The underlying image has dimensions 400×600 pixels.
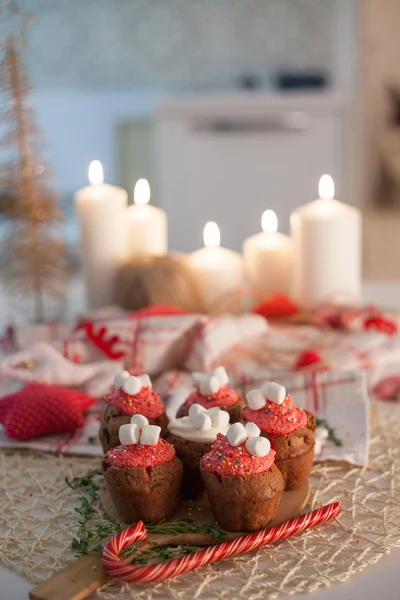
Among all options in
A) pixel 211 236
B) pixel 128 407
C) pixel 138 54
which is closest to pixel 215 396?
pixel 128 407

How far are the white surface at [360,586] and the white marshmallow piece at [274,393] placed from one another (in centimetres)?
20

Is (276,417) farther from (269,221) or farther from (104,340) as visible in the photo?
(269,221)

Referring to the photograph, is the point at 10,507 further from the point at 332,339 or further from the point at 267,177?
the point at 267,177

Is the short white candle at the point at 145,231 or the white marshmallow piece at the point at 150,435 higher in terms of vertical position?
the short white candle at the point at 145,231

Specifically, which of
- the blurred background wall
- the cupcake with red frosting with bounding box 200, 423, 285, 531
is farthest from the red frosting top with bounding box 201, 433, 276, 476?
the blurred background wall

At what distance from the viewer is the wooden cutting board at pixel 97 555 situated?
0.73 metres

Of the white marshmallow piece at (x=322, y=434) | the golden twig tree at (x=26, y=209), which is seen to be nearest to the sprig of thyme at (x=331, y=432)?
the white marshmallow piece at (x=322, y=434)

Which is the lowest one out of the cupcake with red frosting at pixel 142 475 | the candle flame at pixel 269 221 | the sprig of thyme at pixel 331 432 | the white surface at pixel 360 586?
the white surface at pixel 360 586

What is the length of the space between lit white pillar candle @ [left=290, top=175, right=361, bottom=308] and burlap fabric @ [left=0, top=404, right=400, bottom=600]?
0.49 m

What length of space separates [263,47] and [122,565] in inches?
138

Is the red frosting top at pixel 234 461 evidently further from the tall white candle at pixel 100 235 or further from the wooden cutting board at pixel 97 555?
the tall white candle at pixel 100 235

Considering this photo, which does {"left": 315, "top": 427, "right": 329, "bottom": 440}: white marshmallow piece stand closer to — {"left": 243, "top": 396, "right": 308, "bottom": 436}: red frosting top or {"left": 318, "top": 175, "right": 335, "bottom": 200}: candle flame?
{"left": 243, "top": 396, "right": 308, "bottom": 436}: red frosting top

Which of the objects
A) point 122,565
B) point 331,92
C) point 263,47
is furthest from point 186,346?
point 263,47

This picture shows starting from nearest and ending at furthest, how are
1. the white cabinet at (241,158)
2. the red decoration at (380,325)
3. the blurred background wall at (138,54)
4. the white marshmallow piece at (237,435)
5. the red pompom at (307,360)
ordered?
the white marshmallow piece at (237,435)
the red pompom at (307,360)
the red decoration at (380,325)
the white cabinet at (241,158)
the blurred background wall at (138,54)
